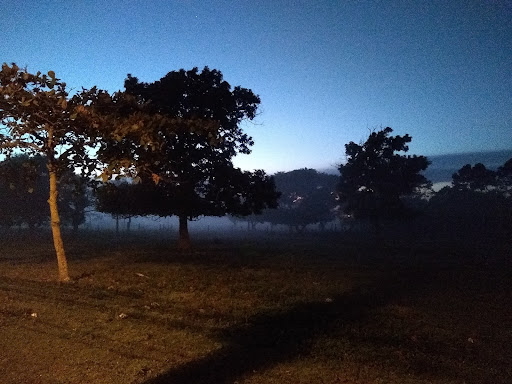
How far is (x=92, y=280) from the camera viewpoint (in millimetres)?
14070

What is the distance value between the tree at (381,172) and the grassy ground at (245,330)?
85.3 feet

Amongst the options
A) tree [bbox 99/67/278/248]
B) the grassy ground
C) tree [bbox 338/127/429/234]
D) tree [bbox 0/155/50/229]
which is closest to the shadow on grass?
the grassy ground

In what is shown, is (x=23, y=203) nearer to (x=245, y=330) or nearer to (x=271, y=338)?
(x=245, y=330)

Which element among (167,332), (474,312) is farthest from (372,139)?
(167,332)

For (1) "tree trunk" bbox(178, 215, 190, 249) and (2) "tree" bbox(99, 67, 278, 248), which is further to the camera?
(1) "tree trunk" bbox(178, 215, 190, 249)

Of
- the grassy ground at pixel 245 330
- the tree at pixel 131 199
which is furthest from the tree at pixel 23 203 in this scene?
the grassy ground at pixel 245 330

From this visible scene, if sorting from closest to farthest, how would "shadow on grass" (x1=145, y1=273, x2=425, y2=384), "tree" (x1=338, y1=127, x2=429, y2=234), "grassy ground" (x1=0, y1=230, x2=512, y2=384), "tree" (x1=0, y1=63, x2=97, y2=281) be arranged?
"shadow on grass" (x1=145, y1=273, x2=425, y2=384), "grassy ground" (x1=0, y1=230, x2=512, y2=384), "tree" (x1=0, y1=63, x2=97, y2=281), "tree" (x1=338, y1=127, x2=429, y2=234)

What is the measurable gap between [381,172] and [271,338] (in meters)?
37.6

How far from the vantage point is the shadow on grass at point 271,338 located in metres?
5.99

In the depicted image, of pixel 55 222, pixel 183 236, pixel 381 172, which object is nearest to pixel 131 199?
pixel 183 236

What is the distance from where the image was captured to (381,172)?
42438mm

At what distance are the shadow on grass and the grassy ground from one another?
3 centimetres

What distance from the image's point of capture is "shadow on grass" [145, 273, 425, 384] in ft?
19.7

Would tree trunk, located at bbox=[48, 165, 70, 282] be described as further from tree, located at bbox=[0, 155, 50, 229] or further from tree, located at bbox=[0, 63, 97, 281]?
tree, located at bbox=[0, 155, 50, 229]
